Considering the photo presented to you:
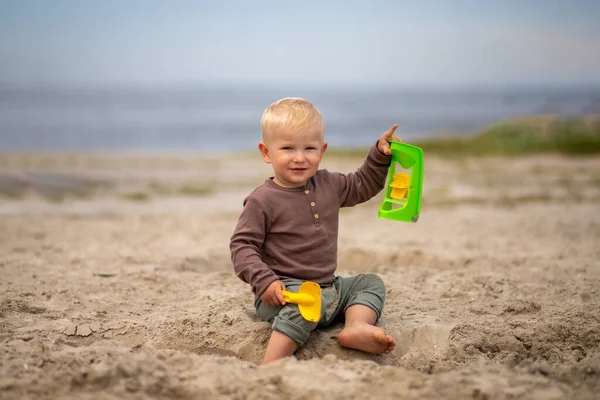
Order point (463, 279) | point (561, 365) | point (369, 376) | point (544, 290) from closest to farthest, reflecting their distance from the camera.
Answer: point (369, 376) → point (561, 365) → point (544, 290) → point (463, 279)

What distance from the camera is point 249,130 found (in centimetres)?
1983

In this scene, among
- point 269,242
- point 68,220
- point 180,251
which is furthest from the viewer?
point 68,220

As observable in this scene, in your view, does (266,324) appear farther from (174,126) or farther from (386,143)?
(174,126)

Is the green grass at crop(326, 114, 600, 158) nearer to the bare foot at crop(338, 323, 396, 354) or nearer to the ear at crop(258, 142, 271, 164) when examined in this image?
the ear at crop(258, 142, 271, 164)

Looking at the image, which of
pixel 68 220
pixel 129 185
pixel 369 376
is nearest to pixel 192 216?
pixel 68 220

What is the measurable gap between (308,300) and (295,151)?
0.62 metres

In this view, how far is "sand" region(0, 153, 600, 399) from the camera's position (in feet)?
6.89

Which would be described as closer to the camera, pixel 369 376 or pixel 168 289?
pixel 369 376

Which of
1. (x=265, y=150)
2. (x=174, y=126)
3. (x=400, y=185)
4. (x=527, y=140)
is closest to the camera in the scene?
(x=265, y=150)

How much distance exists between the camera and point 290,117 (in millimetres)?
2625

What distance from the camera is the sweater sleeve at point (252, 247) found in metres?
2.57

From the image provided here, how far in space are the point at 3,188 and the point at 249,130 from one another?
42.4 ft

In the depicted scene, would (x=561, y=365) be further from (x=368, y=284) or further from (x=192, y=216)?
(x=192, y=216)

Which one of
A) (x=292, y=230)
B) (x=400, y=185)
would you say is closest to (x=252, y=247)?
Answer: (x=292, y=230)
